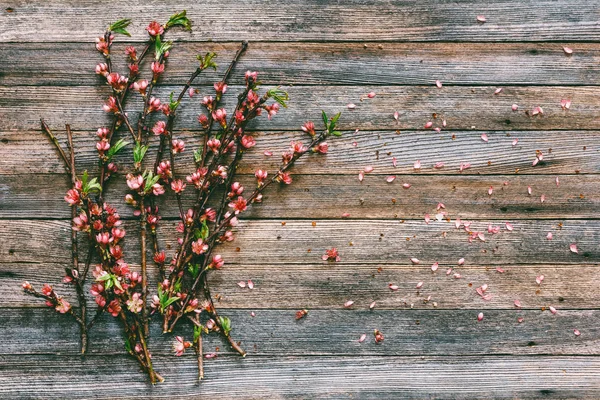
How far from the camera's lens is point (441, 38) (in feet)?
5.05

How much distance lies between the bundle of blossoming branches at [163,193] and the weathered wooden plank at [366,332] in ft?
0.20

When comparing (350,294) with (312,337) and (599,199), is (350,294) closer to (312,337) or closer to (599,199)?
(312,337)

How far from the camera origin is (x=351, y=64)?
5.04 feet

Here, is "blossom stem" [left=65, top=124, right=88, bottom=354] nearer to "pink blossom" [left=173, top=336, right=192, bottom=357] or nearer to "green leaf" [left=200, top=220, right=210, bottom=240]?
"pink blossom" [left=173, top=336, right=192, bottom=357]

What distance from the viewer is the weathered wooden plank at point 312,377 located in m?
1.54

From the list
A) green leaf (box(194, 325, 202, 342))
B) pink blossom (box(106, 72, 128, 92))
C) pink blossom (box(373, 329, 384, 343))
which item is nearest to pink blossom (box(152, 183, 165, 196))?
pink blossom (box(106, 72, 128, 92))

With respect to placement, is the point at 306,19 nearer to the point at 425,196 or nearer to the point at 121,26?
the point at 121,26

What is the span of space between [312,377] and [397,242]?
0.51 metres

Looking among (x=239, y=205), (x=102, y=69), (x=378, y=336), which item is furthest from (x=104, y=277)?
(x=378, y=336)

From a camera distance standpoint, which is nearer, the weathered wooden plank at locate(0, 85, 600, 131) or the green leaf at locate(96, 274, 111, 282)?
the green leaf at locate(96, 274, 111, 282)

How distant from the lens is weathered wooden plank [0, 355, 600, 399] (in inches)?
60.7

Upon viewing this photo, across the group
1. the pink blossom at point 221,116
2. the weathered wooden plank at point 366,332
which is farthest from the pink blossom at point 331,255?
the pink blossom at point 221,116

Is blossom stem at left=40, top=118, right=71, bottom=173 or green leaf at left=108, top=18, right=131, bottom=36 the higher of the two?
green leaf at left=108, top=18, right=131, bottom=36

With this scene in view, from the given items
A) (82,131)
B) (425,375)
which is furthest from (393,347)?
(82,131)
